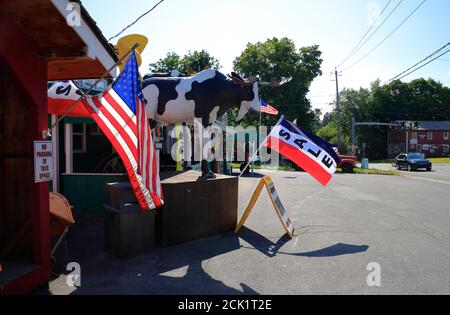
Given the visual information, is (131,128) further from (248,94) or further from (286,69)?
(286,69)

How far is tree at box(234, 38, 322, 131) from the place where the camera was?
123ft

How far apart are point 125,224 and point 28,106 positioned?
2.12 metres

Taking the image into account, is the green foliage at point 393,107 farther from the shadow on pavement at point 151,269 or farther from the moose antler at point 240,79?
the shadow on pavement at point 151,269

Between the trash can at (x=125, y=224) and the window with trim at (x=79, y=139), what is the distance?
19.0 ft

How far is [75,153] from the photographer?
10.4 m

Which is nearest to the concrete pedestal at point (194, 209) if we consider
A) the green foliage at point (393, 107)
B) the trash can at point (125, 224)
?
the trash can at point (125, 224)

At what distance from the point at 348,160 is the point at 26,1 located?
85.9ft

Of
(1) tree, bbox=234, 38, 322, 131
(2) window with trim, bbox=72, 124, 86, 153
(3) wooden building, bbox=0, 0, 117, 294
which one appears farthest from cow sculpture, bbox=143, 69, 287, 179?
(1) tree, bbox=234, 38, 322, 131

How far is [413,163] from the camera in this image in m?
29.5

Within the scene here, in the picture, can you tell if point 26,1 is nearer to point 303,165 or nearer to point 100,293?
point 100,293

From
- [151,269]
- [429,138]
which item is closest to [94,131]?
[151,269]

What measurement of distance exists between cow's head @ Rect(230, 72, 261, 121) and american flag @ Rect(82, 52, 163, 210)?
285 cm

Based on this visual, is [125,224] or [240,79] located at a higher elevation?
[240,79]

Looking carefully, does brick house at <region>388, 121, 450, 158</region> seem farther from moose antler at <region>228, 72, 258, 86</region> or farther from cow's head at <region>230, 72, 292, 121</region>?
moose antler at <region>228, 72, 258, 86</region>
